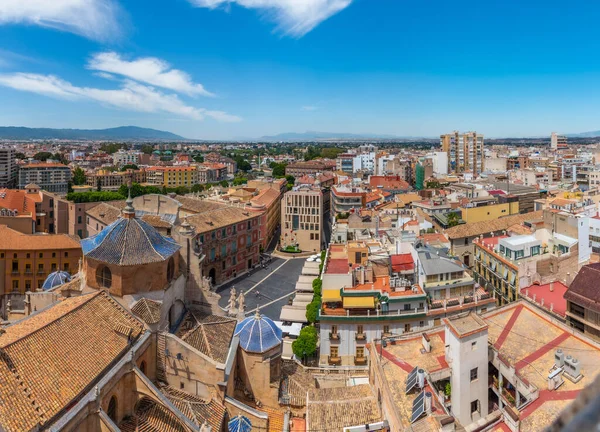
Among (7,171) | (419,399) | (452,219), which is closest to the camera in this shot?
(419,399)

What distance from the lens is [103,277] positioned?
24.0m

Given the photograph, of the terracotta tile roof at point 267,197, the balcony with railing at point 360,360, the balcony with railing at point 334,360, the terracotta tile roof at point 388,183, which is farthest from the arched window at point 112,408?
the terracotta tile roof at point 388,183

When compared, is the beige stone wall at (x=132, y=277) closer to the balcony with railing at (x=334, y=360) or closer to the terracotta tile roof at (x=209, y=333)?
the terracotta tile roof at (x=209, y=333)

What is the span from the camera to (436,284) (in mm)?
35031

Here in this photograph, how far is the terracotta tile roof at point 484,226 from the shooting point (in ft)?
175

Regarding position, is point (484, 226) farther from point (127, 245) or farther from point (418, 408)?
point (127, 245)

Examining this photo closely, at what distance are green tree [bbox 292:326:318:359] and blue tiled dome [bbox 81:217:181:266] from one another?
12.9 metres

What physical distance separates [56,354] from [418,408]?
13.7m

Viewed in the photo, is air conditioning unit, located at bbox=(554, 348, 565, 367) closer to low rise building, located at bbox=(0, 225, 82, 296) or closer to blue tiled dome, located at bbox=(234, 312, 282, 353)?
blue tiled dome, located at bbox=(234, 312, 282, 353)

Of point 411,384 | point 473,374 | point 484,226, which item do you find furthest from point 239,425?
point 484,226

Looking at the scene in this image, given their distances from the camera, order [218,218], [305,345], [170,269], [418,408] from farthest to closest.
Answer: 1. [218,218]
2. [305,345]
3. [170,269]
4. [418,408]

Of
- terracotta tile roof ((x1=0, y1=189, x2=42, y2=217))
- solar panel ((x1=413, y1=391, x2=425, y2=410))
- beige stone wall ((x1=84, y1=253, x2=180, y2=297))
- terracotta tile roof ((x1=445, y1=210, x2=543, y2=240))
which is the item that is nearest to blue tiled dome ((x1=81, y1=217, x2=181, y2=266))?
beige stone wall ((x1=84, y1=253, x2=180, y2=297))

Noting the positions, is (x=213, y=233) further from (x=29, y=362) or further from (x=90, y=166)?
(x=90, y=166)

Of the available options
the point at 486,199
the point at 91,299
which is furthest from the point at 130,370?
the point at 486,199
